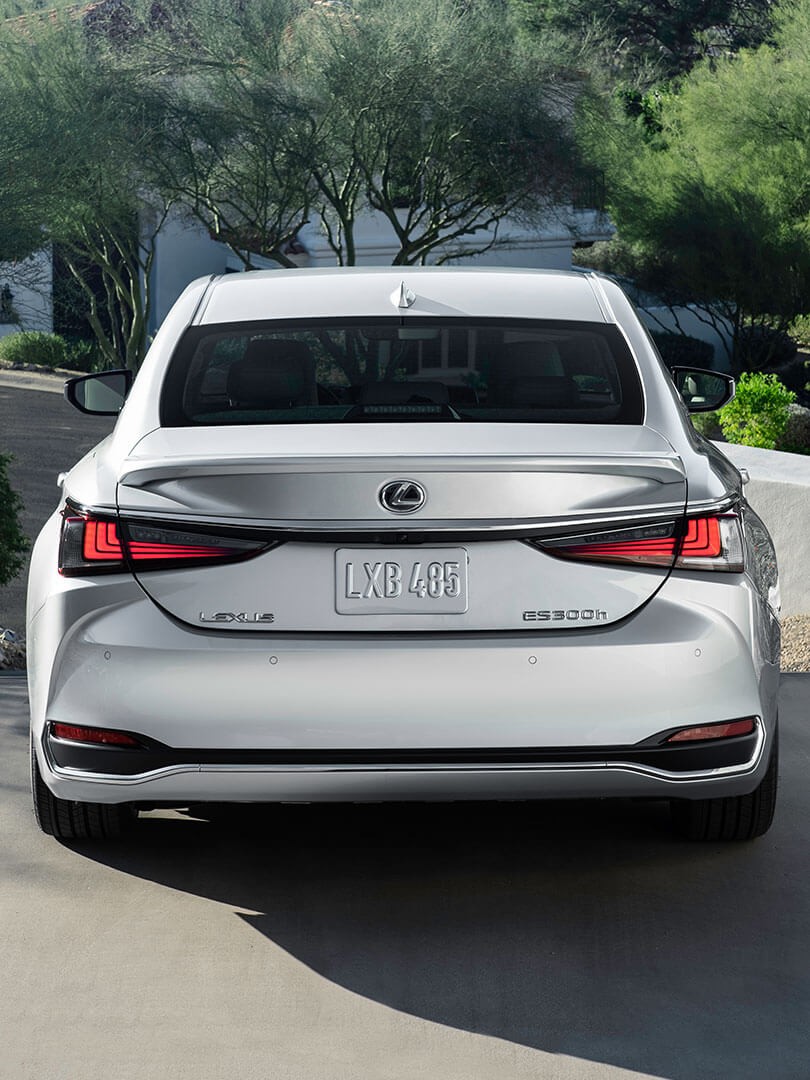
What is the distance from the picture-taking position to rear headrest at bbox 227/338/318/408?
4.32 meters

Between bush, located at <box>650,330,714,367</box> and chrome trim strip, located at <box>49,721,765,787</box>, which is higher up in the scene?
chrome trim strip, located at <box>49,721,765,787</box>

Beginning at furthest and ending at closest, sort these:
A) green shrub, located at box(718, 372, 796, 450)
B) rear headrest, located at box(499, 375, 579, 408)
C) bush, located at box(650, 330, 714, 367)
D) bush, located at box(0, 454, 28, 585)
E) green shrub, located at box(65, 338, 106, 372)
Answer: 1. green shrub, located at box(65, 338, 106, 372)
2. bush, located at box(650, 330, 714, 367)
3. green shrub, located at box(718, 372, 796, 450)
4. bush, located at box(0, 454, 28, 585)
5. rear headrest, located at box(499, 375, 579, 408)

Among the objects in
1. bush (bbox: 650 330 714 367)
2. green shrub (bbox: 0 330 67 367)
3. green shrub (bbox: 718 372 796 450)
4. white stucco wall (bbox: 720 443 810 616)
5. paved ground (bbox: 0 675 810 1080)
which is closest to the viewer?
paved ground (bbox: 0 675 810 1080)

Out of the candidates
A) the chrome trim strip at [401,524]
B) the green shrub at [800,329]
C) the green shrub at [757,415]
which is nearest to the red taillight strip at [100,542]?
the chrome trim strip at [401,524]

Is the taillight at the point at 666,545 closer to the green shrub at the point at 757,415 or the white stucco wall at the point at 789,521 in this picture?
the white stucco wall at the point at 789,521

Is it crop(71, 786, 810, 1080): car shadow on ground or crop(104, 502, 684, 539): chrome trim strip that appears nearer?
crop(71, 786, 810, 1080): car shadow on ground

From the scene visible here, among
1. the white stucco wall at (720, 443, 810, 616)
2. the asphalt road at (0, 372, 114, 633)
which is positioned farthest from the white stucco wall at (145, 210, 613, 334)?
the white stucco wall at (720, 443, 810, 616)

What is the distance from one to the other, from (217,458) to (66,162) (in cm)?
2306

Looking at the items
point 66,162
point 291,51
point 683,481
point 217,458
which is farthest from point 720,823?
point 291,51

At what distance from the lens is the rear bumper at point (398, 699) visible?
3.46 metres

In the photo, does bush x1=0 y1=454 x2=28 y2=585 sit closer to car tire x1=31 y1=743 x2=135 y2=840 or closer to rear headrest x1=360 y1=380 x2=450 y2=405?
car tire x1=31 y1=743 x2=135 y2=840

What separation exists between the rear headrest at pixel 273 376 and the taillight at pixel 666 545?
3.82 ft

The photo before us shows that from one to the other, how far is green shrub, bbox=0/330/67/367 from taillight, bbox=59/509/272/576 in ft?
101

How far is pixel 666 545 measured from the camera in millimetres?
3510
